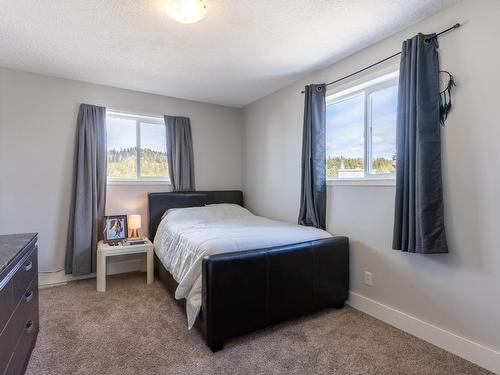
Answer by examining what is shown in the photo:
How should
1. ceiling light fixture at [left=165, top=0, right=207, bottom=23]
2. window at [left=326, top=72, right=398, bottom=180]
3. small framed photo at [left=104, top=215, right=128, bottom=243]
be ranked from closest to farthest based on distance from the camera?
ceiling light fixture at [left=165, top=0, right=207, bottom=23] → window at [left=326, top=72, right=398, bottom=180] → small framed photo at [left=104, top=215, right=128, bottom=243]

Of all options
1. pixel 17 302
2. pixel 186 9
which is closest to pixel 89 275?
pixel 17 302

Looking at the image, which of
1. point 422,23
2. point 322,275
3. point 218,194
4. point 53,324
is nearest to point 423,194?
point 322,275

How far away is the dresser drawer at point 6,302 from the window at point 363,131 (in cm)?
257

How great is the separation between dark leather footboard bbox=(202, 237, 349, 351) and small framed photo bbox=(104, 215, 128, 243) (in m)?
1.90

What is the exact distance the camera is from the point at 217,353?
1827 mm

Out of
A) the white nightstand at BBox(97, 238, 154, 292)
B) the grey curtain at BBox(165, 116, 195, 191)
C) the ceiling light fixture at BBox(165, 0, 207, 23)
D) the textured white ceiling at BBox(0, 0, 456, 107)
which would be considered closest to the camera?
the ceiling light fixture at BBox(165, 0, 207, 23)

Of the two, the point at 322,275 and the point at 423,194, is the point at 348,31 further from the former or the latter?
the point at 322,275

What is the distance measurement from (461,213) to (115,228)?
3396 millimetres

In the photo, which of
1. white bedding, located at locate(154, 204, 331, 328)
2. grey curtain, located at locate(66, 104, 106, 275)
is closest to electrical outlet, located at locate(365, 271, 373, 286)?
white bedding, located at locate(154, 204, 331, 328)

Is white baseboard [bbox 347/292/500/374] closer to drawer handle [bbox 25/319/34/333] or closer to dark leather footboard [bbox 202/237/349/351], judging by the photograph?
dark leather footboard [bbox 202/237/349/351]

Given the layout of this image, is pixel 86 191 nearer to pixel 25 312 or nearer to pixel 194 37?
pixel 25 312

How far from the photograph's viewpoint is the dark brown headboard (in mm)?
3543

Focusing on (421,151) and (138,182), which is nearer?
(421,151)

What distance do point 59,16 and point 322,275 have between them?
9.35ft
